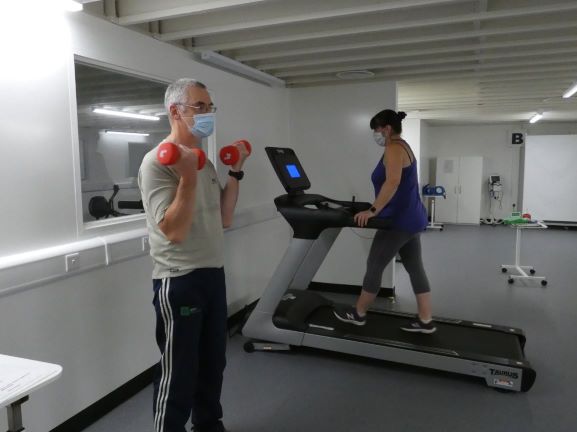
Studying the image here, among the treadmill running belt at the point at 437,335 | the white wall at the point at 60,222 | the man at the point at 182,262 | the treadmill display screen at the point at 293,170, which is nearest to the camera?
the man at the point at 182,262

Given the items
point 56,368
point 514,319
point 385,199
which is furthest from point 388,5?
point 514,319

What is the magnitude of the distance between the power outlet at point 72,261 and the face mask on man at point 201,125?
0.94 m

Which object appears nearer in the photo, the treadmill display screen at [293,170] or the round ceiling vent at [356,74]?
the treadmill display screen at [293,170]

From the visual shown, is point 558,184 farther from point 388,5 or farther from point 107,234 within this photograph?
point 107,234

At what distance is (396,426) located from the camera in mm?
2422

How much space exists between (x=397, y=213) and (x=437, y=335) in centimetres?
96

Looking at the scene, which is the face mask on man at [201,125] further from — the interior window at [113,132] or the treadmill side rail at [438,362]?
the treadmill side rail at [438,362]

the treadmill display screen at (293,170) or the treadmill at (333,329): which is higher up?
the treadmill display screen at (293,170)

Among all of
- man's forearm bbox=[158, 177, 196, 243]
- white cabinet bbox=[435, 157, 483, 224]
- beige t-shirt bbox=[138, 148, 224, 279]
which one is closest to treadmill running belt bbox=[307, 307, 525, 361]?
beige t-shirt bbox=[138, 148, 224, 279]

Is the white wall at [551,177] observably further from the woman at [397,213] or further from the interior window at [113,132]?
the interior window at [113,132]

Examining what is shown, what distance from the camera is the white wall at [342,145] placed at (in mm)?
4602

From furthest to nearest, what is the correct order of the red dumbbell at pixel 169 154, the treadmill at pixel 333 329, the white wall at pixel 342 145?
1. the white wall at pixel 342 145
2. the treadmill at pixel 333 329
3. the red dumbbell at pixel 169 154

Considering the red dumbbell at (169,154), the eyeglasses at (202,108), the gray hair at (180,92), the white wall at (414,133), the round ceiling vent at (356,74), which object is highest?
the round ceiling vent at (356,74)

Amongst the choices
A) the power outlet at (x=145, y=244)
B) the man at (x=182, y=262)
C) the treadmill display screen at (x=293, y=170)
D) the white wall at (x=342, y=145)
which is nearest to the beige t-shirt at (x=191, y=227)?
the man at (x=182, y=262)
